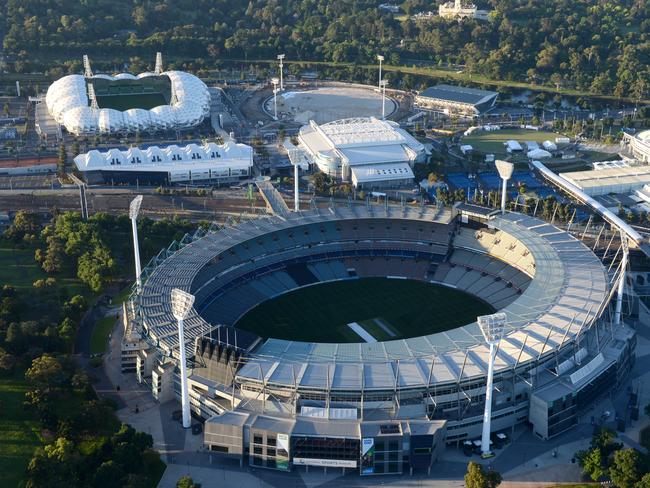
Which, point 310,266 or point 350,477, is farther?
point 310,266

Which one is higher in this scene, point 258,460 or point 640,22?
point 640,22

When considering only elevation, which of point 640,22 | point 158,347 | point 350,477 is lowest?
point 350,477

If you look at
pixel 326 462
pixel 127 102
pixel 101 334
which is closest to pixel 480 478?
pixel 326 462

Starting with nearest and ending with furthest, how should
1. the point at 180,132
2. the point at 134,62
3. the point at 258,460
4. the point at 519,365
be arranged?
the point at 258,460 < the point at 519,365 < the point at 180,132 < the point at 134,62

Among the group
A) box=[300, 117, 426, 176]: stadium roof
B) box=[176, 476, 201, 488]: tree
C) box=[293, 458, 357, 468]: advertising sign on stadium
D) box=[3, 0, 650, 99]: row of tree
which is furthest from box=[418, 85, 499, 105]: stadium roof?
box=[176, 476, 201, 488]: tree

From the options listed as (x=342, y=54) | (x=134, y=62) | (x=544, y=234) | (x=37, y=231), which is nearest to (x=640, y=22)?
(x=342, y=54)

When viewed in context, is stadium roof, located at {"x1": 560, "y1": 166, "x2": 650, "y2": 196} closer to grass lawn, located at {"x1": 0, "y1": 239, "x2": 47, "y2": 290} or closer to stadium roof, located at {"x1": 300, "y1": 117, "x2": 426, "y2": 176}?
stadium roof, located at {"x1": 300, "y1": 117, "x2": 426, "y2": 176}

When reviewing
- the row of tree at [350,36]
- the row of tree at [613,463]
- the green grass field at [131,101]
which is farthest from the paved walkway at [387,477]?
the row of tree at [350,36]

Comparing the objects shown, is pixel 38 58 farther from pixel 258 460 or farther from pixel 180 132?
pixel 258 460

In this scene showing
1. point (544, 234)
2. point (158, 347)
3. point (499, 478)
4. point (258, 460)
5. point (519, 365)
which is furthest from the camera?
point (544, 234)
